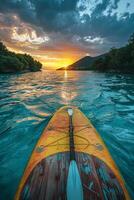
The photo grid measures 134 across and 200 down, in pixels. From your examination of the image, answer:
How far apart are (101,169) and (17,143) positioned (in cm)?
359

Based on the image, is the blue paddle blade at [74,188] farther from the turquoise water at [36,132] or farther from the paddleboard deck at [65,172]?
the turquoise water at [36,132]

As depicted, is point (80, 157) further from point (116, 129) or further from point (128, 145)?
point (116, 129)

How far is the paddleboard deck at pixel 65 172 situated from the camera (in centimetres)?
274

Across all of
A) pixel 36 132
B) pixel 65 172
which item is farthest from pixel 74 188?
pixel 36 132

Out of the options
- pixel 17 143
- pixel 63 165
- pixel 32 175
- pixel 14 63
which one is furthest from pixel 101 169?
pixel 14 63

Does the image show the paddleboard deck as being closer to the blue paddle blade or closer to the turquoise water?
the blue paddle blade

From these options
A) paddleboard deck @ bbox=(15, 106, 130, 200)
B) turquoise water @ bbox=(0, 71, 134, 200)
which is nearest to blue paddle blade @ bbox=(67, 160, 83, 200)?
paddleboard deck @ bbox=(15, 106, 130, 200)


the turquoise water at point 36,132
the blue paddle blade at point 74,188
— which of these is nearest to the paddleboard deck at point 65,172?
the blue paddle blade at point 74,188

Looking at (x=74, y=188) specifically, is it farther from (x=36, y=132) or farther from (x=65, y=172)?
(x=36, y=132)

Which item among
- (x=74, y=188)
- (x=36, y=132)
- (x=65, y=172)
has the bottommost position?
(x=36, y=132)

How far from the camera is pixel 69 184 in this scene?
101 inches

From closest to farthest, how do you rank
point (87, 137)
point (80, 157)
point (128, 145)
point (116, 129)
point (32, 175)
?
point (32, 175), point (80, 157), point (87, 137), point (128, 145), point (116, 129)

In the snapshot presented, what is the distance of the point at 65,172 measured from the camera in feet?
10.3

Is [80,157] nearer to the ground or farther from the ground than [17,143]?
farther from the ground
